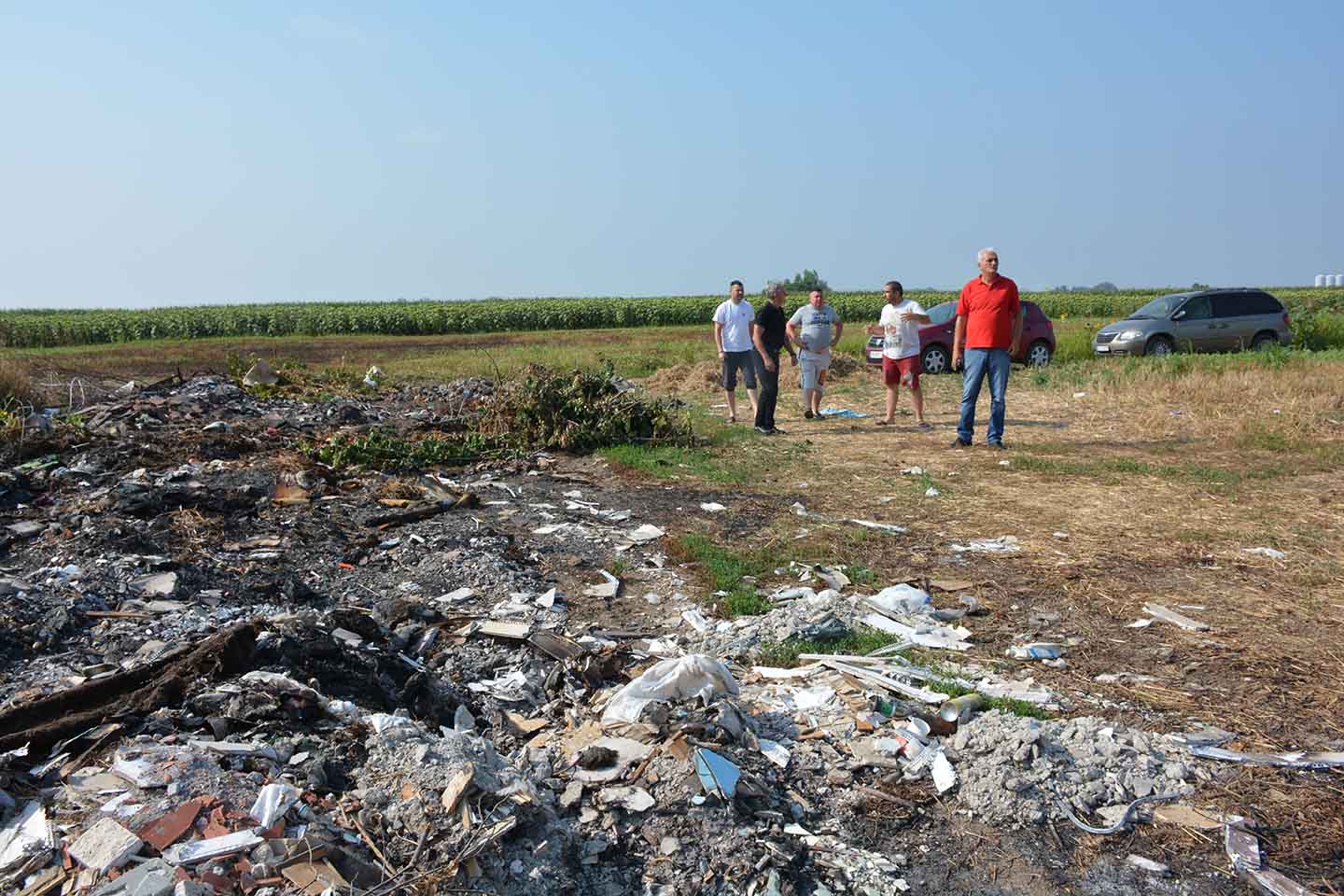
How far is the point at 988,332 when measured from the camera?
9.59 metres

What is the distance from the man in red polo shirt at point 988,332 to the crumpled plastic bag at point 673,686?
6.25 meters

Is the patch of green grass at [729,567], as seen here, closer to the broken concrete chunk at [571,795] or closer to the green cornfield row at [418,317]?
the broken concrete chunk at [571,795]

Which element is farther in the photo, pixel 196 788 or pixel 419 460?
pixel 419 460

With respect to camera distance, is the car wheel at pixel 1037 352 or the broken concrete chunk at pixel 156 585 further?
the car wheel at pixel 1037 352

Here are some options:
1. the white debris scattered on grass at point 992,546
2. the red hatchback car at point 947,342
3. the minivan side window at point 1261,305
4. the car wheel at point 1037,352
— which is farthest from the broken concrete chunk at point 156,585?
the minivan side window at point 1261,305

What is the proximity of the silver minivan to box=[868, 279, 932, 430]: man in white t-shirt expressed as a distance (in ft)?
33.4

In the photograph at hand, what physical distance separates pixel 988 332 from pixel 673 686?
687 centimetres

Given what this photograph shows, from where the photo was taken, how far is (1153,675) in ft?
14.0

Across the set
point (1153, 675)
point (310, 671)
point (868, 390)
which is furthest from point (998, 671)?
point (868, 390)

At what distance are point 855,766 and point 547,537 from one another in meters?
3.80

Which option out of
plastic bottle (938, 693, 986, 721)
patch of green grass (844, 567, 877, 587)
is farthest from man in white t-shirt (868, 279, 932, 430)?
plastic bottle (938, 693, 986, 721)

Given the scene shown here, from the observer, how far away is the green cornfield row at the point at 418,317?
40.8 meters

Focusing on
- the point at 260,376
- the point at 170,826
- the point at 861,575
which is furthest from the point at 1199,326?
the point at 170,826

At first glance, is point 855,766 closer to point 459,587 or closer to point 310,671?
point 310,671
